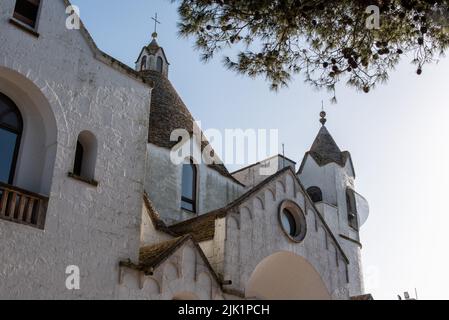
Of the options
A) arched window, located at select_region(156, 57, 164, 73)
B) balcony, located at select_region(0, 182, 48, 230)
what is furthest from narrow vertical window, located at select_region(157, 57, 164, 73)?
balcony, located at select_region(0, 182, 48, 230)

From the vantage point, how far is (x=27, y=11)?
38.5 ft

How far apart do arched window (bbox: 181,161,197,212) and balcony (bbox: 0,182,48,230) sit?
827 centimetres

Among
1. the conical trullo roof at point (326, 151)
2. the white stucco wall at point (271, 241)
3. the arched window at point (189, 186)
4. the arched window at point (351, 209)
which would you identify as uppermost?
the conical trullo roof at point (326, 151)

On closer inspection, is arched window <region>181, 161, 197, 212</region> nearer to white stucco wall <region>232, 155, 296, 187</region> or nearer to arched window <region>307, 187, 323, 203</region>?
white stucco wall <region>232, 155, 296, 187</region>

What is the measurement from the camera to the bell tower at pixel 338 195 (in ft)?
79.5

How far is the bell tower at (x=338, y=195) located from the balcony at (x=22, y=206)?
49.8ft

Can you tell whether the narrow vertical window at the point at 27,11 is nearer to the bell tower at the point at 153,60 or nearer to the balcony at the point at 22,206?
the balcony at the point at 22,206

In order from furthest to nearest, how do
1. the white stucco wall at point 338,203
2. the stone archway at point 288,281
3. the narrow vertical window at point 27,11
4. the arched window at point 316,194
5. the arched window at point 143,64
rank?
the arched window at point 316,194, the arched window at point 143,64, the white stucco wall at point 338,203, the stone archway at point 288,281, the narrow vertical window at point 27,11

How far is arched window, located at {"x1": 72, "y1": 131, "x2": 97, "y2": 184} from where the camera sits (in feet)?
38.8

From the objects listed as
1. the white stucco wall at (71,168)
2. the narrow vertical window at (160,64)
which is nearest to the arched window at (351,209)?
the narrow vertical window at (160,64)

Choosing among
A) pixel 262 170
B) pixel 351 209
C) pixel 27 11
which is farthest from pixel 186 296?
pixel 351 209

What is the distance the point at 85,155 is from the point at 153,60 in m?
13.6

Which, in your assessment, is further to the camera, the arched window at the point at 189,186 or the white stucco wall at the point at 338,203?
the white stucco wall at the point at 338,203

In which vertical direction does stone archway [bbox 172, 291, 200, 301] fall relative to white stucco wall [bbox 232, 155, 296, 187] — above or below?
below
